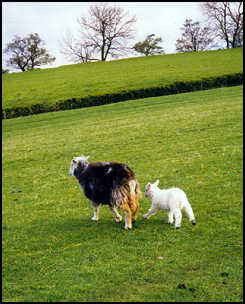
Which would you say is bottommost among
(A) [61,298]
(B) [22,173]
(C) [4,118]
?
(A) [61,298]

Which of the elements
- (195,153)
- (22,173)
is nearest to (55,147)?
(22,173)

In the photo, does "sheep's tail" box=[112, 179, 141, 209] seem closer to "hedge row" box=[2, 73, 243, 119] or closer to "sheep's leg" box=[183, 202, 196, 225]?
"sheep's leg" box=[183, 202, 196, 225]

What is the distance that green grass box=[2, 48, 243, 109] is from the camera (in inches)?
1474

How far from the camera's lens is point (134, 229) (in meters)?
8.23

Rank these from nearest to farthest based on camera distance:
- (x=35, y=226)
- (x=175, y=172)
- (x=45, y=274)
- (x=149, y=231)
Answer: (x=45, y=274) → (x=149, y=231) → (x=35, y=226) → (x=175, y=172)

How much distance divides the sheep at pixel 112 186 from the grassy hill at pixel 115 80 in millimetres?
26064

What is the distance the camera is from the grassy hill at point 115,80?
3506 centimetres

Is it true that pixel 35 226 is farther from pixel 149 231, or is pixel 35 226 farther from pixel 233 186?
pixel 233 186

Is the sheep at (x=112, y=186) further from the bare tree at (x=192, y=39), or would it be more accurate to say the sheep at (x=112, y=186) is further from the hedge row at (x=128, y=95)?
the bare tree at (x=192, y=39)

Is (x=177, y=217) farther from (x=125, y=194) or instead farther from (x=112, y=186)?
(x=112, y=186)

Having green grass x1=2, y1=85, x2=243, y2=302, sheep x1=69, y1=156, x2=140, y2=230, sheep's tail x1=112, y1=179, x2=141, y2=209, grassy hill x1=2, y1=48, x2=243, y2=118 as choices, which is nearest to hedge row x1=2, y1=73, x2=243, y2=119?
grassy hill x1=2, y1=48, x2=243, y2=118

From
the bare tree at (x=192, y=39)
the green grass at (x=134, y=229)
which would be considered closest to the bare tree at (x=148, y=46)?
the bare tree at (x=192, y=39)

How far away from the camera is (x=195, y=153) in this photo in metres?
14.1

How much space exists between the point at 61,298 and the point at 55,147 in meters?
13.0
